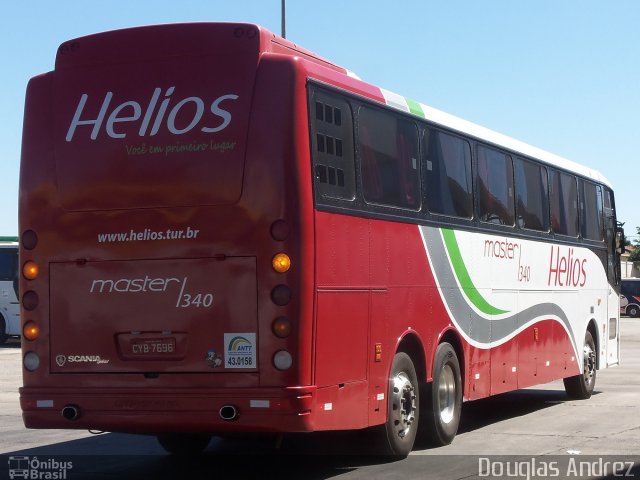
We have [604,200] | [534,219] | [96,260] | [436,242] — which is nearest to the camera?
[96,260]

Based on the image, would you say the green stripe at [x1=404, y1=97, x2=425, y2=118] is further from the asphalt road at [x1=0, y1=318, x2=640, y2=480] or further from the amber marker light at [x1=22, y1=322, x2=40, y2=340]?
the amber marker light at [x1=22, y1=322, x2=40, y2=340]

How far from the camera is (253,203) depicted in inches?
381

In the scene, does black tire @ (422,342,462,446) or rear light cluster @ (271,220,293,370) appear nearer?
rear light cluster @ (271,220,293,370)

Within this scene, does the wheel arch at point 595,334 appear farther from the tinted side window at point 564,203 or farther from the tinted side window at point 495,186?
the tinted side window at point 495,186

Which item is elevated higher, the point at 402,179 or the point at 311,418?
the point at 402,179

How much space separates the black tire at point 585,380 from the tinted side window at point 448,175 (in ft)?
18.6

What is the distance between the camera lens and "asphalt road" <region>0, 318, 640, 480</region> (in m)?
10.9

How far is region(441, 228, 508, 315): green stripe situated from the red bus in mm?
1456

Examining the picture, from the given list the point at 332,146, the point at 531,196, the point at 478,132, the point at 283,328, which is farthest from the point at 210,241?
the point at 531,196

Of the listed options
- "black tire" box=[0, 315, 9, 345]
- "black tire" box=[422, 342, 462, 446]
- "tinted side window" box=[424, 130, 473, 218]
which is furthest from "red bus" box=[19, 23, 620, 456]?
"black tire" box=[0, 315, 9, 345]

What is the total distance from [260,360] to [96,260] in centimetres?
171

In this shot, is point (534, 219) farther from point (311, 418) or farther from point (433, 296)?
point (311, 418)

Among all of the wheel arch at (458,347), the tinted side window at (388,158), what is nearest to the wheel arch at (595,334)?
the wheel arch at (458,347)

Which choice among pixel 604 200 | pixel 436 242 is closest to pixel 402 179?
pixel 436 242
